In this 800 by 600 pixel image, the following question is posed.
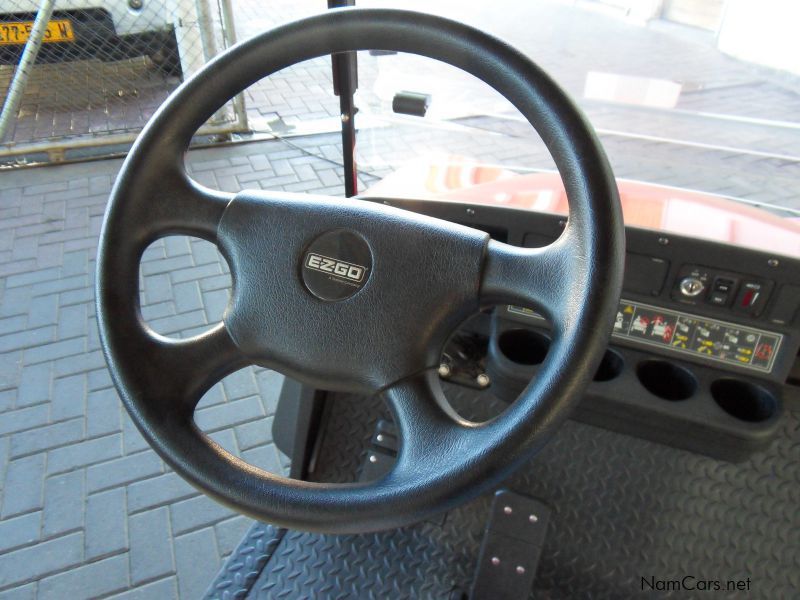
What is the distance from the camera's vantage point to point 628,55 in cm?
172

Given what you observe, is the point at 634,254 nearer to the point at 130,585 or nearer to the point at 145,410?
the point at 145,410

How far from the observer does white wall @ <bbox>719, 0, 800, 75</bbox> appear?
4.48 ft

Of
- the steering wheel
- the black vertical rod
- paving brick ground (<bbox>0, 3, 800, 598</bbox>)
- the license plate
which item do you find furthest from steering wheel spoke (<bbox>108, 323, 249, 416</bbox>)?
the license plate

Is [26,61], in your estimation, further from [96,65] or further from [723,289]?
[723,289]

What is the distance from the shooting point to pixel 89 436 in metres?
2.16

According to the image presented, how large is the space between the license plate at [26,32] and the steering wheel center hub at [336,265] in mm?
4620

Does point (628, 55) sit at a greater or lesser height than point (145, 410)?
greater

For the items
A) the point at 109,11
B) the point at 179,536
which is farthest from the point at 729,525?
the point at 109,11

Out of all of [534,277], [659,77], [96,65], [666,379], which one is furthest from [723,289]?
[96,65]

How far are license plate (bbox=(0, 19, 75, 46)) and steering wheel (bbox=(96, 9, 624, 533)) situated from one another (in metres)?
4.41

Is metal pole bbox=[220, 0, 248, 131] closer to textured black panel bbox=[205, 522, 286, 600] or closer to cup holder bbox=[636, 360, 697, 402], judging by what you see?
textured black panel bbox=[205, 522, 286, 600]

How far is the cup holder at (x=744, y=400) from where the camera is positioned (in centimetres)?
117

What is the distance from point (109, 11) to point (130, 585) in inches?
169

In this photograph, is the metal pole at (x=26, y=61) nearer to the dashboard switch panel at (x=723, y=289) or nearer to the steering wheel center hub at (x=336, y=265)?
the steering wheel center hub at (x=336, y=265)
